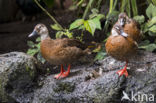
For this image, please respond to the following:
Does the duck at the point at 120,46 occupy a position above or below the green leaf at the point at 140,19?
below

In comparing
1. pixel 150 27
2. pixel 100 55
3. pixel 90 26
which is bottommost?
pixel 100 55

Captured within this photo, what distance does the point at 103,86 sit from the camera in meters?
3.02

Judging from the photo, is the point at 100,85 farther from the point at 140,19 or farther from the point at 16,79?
the point at 140,19

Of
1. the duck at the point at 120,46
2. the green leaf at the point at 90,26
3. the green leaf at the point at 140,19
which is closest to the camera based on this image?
the duck at the point at 120,46

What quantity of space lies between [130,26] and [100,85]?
3.85ft

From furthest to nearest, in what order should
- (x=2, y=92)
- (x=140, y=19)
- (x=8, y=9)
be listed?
1. (x=8, y=9)
2. (x=140, y=19)
3. (x=2, y=92)

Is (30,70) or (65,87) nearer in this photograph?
(65,87)

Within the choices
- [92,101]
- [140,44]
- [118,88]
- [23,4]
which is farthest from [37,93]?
[23,4]

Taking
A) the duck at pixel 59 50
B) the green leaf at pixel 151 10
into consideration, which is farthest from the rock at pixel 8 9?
the green leaf at pixel 151 10

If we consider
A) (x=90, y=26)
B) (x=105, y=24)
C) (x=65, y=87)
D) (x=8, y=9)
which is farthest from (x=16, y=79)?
(x=8, y=9)

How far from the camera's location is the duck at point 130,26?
3.71 m

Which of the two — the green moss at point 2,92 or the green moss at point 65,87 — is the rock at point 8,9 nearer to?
the green moss at point 2,92

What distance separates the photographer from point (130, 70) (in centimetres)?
326

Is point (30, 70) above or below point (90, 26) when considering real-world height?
below
